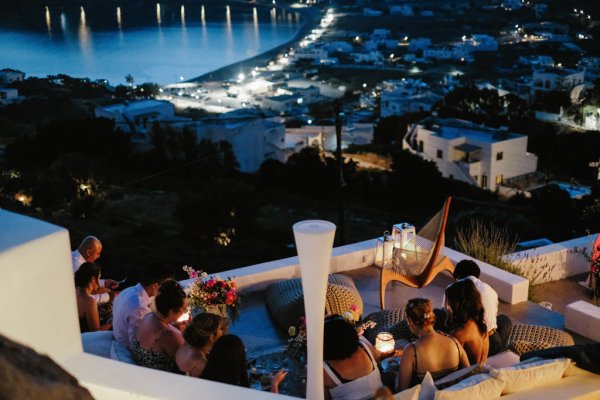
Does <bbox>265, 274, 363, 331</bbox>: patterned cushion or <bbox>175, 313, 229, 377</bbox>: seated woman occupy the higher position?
<bbox>175, 313, 229, 377</bbox>: seated woman

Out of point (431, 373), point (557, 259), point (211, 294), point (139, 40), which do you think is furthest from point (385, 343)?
point (139, 40)

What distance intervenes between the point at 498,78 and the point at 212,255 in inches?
1683

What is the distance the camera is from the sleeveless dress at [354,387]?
2752mm

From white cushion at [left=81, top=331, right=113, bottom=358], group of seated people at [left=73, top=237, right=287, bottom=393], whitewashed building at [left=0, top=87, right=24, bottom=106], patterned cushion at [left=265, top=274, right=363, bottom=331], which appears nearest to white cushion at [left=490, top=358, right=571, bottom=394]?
group of seated people at [left=73, top=237, right=287, bottom=393]

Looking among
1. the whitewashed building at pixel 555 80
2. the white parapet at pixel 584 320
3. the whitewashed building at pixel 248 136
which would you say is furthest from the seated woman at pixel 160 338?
the whitewashed building at pixel 555 80

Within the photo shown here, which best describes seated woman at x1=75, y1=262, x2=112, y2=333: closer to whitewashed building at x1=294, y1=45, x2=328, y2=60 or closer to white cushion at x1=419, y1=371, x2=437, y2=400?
white cushion at x1=419, y1=371, x2=437, y2=400

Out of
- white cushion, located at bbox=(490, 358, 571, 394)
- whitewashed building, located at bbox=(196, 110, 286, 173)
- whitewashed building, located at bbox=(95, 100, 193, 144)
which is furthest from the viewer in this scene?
whitewashed building, located at bbox=(95, 100, 193, 144)

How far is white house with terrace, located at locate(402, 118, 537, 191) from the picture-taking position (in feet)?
86.8

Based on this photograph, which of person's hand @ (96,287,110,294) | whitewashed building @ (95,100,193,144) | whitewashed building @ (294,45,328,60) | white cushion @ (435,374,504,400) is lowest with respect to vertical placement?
whitewashed building @ (294,45,328,60)

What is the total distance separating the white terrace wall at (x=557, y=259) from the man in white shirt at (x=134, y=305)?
108 inches

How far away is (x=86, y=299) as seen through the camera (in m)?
3.66

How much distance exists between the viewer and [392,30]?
81062 mm

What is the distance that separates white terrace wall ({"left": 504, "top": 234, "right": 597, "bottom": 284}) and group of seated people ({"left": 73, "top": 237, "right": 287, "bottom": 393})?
2.68 meters

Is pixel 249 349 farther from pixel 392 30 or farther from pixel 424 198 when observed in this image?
pixel 392 30
